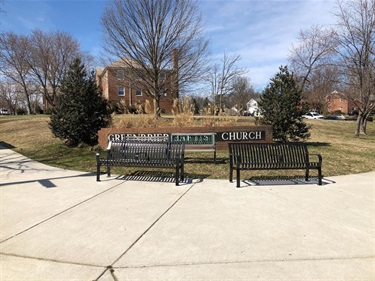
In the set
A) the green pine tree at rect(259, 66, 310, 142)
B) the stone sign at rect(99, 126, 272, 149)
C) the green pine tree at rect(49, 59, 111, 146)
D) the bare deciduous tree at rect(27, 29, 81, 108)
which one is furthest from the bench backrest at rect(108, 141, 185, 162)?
the bare deciduous tree at rect(27, 29, 81, 108)

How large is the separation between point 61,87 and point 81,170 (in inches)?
199

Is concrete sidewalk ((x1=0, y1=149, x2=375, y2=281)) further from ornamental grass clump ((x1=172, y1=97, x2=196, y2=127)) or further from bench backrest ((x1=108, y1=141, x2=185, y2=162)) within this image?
ornamental grass clump ((x1=172, y1=97, x2=196, y2=127))

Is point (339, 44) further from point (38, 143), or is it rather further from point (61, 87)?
point (38, 143)

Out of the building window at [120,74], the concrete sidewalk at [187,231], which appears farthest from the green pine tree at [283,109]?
the building window at [120,74]

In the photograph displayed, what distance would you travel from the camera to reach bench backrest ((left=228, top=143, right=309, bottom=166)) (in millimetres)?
6152

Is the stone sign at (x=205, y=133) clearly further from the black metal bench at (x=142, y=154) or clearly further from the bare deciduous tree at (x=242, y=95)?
the bare deciduous tree at (x=242, y=95)

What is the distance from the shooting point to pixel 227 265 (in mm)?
2875

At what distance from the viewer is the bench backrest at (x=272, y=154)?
615cm

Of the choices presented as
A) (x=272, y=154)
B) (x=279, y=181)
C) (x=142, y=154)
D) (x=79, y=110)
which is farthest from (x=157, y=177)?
(x=79, y=110)

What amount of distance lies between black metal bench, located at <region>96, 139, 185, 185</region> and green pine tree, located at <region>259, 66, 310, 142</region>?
5.06 m

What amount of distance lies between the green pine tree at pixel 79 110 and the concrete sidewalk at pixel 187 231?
191 inches

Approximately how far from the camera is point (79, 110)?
418 inches

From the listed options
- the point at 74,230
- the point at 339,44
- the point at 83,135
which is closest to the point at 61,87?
the point at 83,135

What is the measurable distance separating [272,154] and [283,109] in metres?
4.58
